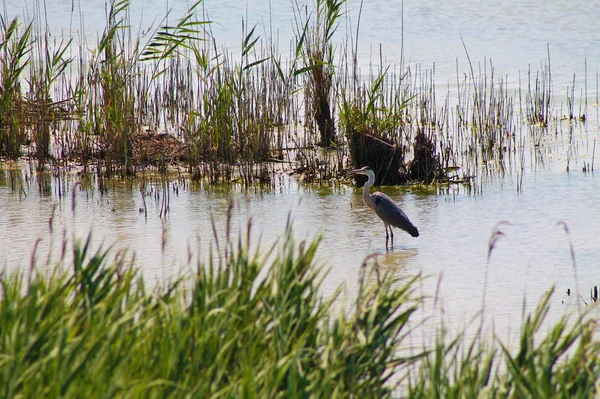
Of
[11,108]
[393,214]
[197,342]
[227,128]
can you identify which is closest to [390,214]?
[393,214]

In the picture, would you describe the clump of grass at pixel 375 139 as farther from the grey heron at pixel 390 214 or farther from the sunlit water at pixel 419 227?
the grey heron at pixel 390 214

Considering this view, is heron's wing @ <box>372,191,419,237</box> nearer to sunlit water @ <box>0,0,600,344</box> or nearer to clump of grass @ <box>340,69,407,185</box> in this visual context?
sunlit water @ <box>0,0,600,344</box>

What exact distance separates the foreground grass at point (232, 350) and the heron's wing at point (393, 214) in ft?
10.7

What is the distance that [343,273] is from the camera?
5699mm

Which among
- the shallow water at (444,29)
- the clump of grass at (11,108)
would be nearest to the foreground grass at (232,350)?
the clump of grass at (11,108)

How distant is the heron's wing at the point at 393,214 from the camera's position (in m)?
6.62

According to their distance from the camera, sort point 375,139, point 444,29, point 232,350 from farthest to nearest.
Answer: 1. point 444,29
2. point 375,139
3. point 232,350

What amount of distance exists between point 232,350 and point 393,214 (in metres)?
3.87

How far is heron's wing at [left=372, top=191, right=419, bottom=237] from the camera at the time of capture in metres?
6.62

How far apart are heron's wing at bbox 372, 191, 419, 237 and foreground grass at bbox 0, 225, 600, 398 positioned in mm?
3250

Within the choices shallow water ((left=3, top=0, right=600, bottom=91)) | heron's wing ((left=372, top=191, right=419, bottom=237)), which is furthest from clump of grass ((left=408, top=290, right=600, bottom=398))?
shallow water ((left=3, top=0, right=600, bottom=91))

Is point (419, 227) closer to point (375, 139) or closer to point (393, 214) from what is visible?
point (393, 214)

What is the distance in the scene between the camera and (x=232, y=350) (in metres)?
3.05

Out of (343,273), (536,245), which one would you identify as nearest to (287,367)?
(343,273)
